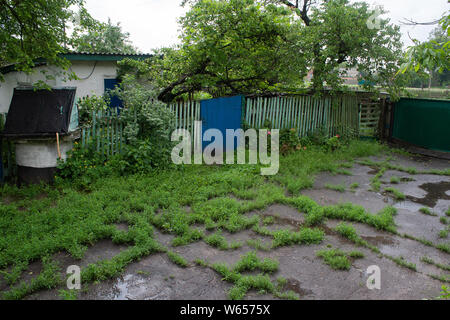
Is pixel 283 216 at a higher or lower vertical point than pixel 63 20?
lower

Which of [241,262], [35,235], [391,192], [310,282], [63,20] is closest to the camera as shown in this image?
[310,282]

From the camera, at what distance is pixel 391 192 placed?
7172 mm

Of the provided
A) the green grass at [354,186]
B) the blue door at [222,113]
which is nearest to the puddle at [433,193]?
the green grass at [354,186]

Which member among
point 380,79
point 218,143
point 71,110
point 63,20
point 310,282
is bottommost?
point 310,282

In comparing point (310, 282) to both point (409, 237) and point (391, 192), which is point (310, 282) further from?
point (391, 192)

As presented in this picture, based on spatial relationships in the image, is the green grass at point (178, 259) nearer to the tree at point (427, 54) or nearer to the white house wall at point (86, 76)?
the tree at point (427, 54)

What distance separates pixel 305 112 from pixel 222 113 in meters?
3.20

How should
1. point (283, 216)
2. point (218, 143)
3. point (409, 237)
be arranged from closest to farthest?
point (409, 237), point (283, 216), point (218, 143)

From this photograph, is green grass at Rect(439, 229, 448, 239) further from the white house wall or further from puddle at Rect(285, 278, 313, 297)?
the white house wall

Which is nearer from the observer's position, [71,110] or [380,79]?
[71,110]

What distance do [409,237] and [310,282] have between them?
2191mm

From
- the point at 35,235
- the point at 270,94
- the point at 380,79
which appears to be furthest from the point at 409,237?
the point at 380,79

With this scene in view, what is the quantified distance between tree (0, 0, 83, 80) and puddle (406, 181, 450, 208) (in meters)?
7.86

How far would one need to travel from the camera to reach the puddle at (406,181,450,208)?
6680 mm
